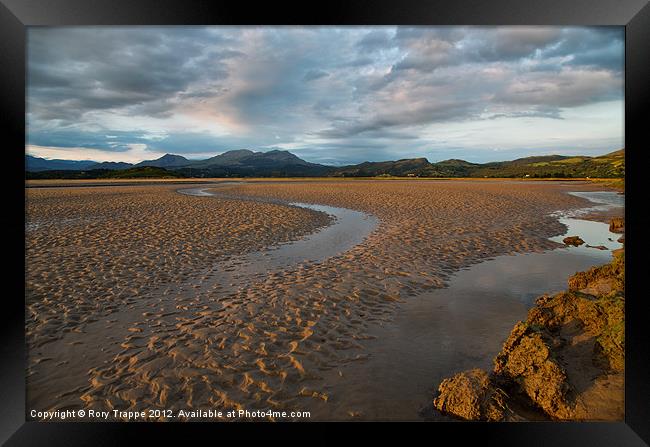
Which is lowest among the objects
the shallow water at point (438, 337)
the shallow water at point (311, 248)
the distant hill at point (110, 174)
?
the shallow water at point (438, 337)

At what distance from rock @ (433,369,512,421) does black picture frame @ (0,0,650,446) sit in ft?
0.96

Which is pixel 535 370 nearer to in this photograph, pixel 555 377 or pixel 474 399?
pixel 555 377

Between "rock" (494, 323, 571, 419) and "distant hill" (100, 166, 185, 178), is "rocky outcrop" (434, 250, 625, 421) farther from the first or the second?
"distant hill" (100, 166, 185, 178)

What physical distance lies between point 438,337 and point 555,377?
7.15 ft

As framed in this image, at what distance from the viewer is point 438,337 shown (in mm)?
6246

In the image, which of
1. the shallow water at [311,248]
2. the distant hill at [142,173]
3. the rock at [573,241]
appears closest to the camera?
the shallow water at [311,248]

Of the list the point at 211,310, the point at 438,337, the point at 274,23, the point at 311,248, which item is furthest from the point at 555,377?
the point at 311,248

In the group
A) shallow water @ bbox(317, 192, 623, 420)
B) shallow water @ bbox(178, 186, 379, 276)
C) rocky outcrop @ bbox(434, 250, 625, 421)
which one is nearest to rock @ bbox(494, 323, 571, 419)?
rocky outcrop @ bbox(434, 250, 625, 421)

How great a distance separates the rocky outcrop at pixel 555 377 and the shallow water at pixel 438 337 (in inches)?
20.5

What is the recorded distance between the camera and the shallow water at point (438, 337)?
4.50 m

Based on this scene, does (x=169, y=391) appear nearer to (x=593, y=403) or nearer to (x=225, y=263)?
(x=593, y=403)

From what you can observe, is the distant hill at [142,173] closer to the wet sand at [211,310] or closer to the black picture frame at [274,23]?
the wet sand at [211,310]

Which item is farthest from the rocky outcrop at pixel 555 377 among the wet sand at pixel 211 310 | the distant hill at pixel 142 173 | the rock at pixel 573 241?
the distant hill at pixel 142 173

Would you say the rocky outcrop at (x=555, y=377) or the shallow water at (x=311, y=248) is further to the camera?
the shallow water at (x=311, y=248)
